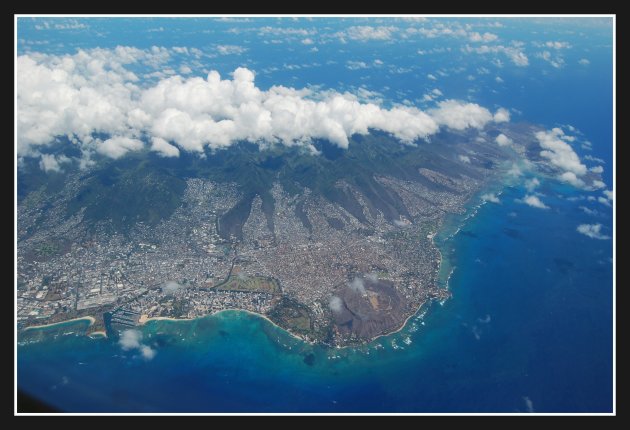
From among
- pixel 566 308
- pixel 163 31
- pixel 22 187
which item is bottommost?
pixel 566 308

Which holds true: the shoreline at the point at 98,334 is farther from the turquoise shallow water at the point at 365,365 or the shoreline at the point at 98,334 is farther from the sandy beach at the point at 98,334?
the turquoise shallow water at the point at 365,365

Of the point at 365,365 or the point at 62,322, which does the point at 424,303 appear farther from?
the point at 62,322

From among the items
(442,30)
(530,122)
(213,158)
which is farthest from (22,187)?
(442,30)

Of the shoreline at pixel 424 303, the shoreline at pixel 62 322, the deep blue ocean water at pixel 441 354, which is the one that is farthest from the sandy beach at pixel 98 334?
the shoreline at pixel 62 322

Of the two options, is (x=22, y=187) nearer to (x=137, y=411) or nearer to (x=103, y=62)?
(x=137, y=411)

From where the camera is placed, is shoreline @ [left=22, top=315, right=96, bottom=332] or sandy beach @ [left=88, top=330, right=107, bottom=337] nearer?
sandy beach @ [left=88, top=330, right=107, bottom=337]

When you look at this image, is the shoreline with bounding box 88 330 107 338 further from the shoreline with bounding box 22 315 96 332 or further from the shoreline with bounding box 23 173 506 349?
the shoreline with bounding box 22 315 96 332

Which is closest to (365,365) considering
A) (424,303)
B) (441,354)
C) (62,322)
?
(441,354)

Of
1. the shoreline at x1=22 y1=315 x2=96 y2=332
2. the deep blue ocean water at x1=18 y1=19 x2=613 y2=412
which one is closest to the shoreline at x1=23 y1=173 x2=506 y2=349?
the shoreline at x1=22 y1=315 x2=96 y2=332
